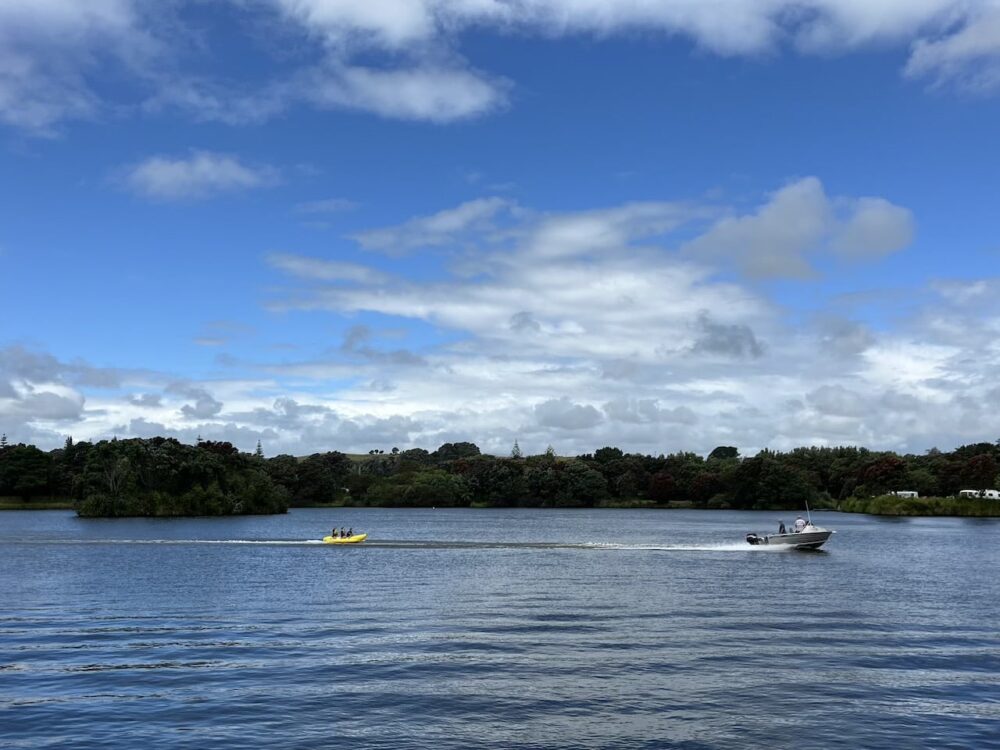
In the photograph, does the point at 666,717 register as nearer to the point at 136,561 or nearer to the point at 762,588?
the point at 762,588

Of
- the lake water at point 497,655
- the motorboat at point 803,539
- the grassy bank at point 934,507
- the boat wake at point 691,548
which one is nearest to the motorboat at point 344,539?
the boat wake at point 691,548

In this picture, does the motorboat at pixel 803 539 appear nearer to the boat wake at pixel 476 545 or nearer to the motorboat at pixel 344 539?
the boat wake at pixel 476 545

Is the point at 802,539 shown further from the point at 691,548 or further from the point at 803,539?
the point at 691,548

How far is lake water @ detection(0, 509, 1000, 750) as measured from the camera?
1031 inches

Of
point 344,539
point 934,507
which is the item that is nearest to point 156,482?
point 344,539

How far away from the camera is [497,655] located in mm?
36375

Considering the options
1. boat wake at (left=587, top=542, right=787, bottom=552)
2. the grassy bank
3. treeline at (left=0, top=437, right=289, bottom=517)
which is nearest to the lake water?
boat wake at (left=587, top=542, right=787, bottom=552)

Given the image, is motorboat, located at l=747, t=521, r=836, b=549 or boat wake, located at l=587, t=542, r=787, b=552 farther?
boat wake, located at l=587, t=542, r=787, b=552

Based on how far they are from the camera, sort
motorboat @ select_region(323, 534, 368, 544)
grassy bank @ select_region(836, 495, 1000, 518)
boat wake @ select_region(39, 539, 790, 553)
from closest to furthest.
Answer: boat wake @ select_region(39, 539, 790, 553), motorboat @ select_region(323, 534, 368, 544), grassy bank @ select_region(836, 495, 1000, 518)

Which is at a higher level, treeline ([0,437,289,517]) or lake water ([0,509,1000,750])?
treeline ([0,437,289,517])

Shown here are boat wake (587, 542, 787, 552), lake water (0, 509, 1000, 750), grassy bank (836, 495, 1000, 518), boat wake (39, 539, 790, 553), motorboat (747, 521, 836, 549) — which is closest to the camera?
lake water (0, 509, 1000, 750)

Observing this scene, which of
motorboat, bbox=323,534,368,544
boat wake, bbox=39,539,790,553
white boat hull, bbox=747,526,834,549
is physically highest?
white boat hull, bbox=747,526,834,549

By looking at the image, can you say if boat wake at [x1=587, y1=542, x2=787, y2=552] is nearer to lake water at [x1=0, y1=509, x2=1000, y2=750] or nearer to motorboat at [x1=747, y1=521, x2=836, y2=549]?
motorboat at [x1=747, y1=521, x2=836, y2=549]

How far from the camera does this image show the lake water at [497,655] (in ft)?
85.9
